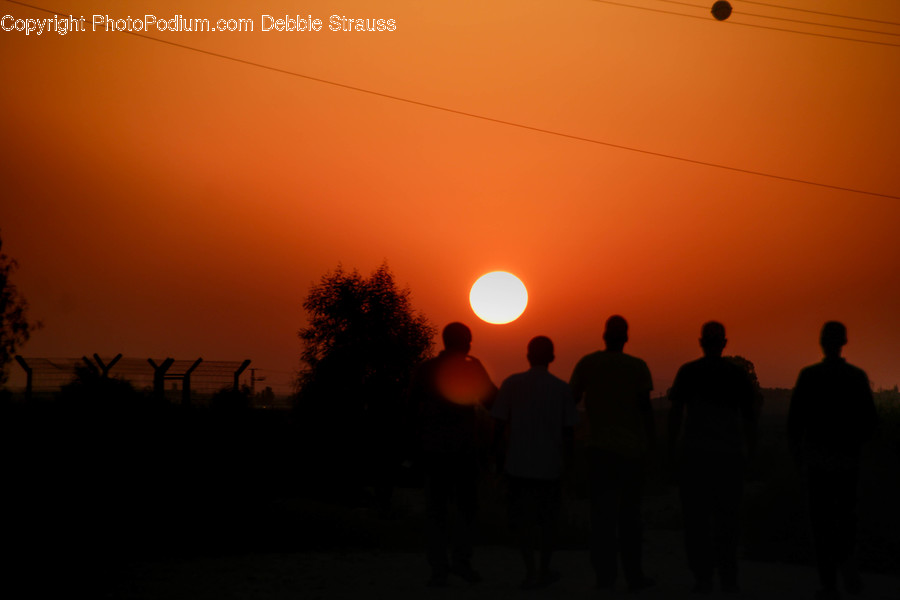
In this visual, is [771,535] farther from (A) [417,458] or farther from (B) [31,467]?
(B) [31,467]

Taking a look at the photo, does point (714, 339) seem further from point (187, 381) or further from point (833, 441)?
point (187, 381)

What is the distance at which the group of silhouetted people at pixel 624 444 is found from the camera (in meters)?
9.27

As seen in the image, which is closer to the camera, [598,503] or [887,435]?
[598,503]

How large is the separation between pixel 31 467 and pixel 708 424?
7771 millimetres

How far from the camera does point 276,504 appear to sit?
50.9 ft

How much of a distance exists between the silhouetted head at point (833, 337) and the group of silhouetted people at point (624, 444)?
0.04 ft

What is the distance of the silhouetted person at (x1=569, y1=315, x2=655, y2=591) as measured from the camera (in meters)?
9.59

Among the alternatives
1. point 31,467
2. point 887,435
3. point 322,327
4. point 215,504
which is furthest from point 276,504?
point 322,327

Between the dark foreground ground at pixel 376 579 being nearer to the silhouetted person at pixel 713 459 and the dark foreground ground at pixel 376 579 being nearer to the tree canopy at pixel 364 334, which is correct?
the silhouetted person at pixel 713 459

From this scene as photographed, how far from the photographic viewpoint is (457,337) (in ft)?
33.4

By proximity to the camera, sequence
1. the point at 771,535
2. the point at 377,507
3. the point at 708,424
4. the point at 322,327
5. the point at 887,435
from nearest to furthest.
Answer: the point at 708,424, the point at 771,535, the point at 887,435, the point at 377,507, the point at 322,327

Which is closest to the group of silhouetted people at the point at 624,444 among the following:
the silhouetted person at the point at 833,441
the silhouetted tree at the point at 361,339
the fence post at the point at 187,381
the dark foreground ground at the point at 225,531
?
the silhouetted person at the point at 833,441

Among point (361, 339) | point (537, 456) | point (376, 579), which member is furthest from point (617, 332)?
point (361, 339)

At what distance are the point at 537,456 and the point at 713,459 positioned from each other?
1.60m
